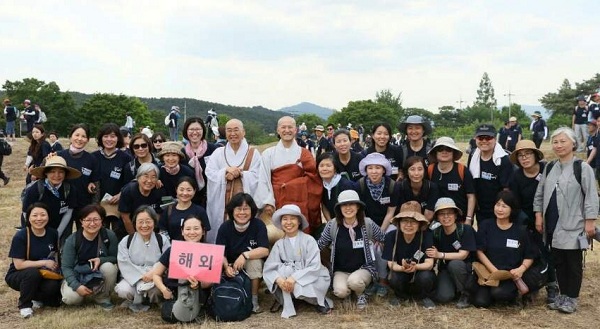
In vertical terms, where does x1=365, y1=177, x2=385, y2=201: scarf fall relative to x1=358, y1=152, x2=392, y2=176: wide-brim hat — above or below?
below

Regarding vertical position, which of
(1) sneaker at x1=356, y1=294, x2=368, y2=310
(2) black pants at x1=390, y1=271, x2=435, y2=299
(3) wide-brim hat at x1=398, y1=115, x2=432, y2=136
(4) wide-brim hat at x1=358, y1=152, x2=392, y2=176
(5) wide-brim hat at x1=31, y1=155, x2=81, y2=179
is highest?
(3) wide-brim hat at x1=398, y1=115, x2=432, y2=136

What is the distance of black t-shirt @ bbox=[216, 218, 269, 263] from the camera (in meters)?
5.35

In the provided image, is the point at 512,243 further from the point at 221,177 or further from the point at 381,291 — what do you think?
the point at 221,177

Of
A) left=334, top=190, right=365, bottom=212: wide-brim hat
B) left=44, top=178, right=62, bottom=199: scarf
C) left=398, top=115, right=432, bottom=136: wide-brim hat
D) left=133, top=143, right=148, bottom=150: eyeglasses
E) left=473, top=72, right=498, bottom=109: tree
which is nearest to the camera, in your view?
left=334, top=190, right=365, bottom=212: wide-brim hat

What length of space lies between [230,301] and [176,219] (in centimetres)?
108

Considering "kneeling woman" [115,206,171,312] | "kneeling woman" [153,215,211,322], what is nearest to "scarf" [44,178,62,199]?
"kneeling woman" [115,206,171,312]

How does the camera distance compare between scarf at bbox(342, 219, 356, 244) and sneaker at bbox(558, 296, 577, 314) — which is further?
scarf at bbox(342, 219, 356, 244)

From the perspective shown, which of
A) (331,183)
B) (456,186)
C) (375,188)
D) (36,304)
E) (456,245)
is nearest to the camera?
(36,304)

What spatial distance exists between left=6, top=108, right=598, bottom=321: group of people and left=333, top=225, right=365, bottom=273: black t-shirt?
0.4 inches

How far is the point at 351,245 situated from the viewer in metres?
5.45

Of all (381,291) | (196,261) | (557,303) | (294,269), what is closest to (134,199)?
(196,261)

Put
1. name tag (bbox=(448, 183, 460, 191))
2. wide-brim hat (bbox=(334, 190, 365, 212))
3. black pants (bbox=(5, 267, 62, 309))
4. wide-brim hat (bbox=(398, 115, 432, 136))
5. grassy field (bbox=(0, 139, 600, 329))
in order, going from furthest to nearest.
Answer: wide-brim hat (bbox=(398, 115, 432, 136)) → name tag (bbox=(448, 183, 460, 191)) → wide-brim hat (bbox=(334, 190, 365, 212)) → black pants (bbox=(5, 267, 62, 309)) → grassy field (bbox=(0, 139, 600, 329))

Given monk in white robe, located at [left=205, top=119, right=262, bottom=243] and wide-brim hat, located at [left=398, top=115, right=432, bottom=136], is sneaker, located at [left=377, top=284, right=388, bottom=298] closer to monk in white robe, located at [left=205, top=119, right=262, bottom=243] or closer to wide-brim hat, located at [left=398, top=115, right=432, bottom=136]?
monk in white robe, located at [left=205, top=119, right=262, bottom=243]

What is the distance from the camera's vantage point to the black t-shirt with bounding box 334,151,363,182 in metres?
6.08
